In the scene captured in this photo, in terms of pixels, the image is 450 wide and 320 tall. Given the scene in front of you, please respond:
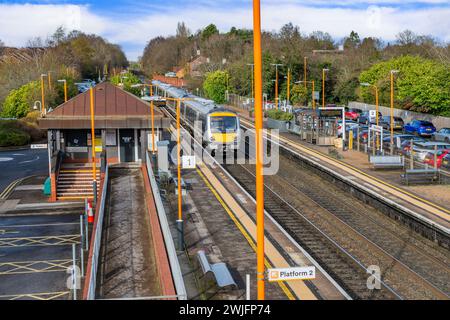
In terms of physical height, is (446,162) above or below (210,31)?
below

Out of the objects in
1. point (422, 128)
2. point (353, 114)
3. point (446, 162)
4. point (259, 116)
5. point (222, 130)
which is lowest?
point (446, 162)

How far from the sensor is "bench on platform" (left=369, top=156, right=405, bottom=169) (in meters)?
34.2

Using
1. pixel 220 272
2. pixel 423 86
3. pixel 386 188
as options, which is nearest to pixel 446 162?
pixel 386 188

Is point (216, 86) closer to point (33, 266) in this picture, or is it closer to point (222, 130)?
point (222, 130)

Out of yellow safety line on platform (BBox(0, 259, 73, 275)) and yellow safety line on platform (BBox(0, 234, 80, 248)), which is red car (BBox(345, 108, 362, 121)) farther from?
yellow safety line on platform (BBox(0, 259, 73, 275))

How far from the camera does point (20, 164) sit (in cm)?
4741

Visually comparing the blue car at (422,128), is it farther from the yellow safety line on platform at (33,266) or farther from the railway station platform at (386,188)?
the yellow safety line on platform at (33,266)

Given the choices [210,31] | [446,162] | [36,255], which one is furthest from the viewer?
[210,31]

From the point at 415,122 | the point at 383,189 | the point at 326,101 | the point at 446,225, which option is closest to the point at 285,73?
the point at 326,101

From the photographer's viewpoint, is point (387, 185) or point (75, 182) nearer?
point (387, 185)

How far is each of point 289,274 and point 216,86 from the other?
7629 cm

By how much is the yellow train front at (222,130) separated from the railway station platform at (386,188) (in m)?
4.47
